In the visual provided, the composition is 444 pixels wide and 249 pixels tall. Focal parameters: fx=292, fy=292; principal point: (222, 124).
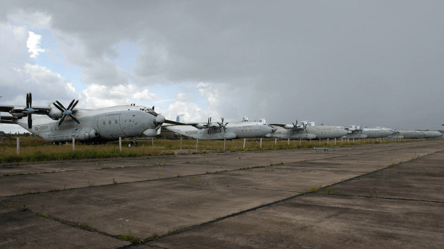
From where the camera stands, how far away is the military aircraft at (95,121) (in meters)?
28.3

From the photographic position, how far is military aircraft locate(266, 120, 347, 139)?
203 ft

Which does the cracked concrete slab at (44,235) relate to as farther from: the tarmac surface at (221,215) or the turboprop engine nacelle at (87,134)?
the turboprop engine nacelle at (87,134)

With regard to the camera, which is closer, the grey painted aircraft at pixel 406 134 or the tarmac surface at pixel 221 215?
the tarmac surface at pixel 221 215

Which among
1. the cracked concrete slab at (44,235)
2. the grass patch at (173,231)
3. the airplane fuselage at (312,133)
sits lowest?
the grass patch at (173,231)

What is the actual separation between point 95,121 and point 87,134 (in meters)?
1.55

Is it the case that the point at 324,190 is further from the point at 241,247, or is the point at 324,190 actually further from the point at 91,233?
the point at 91,233

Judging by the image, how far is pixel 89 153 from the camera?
18.0 m

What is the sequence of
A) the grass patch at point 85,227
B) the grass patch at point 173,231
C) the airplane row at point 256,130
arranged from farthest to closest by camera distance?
the airplane row at point 256,130
the grass patch at point 85,227
the grass patch at point 173,231

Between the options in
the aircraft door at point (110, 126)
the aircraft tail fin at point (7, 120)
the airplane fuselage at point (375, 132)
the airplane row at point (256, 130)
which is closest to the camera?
the aircraft door at point (110, 126)

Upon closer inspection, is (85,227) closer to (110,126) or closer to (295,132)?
(110,126)

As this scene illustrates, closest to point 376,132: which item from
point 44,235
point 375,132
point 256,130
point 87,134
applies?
point 375,132

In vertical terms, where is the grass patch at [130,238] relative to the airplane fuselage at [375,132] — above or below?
below

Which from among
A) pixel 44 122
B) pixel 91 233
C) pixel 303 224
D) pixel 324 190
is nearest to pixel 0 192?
pixel 91 233

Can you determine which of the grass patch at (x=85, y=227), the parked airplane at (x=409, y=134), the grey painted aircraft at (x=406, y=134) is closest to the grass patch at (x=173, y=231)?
the grass patch at (x=85, y=227)
